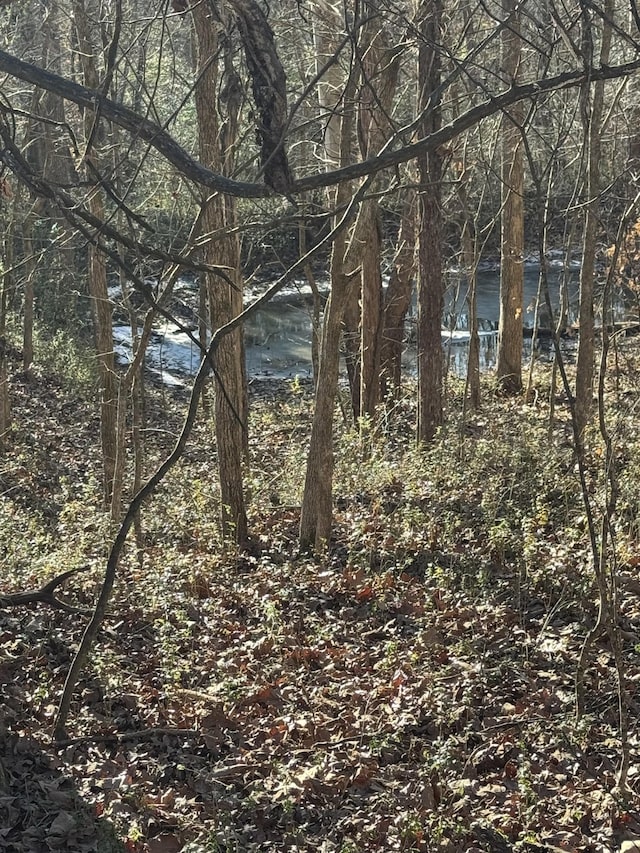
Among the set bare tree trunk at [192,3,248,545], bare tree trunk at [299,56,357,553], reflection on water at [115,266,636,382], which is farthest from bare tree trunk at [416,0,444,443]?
reflection on water at [115,266,636,382]

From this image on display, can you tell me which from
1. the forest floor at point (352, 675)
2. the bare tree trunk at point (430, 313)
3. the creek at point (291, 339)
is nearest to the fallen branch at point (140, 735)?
the forest floor at point (352, 675)

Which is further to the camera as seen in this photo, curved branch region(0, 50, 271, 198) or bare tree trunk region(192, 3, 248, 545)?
bare tree trunk region(192, 3, 248, 545)

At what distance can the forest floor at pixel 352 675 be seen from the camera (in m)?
4.39

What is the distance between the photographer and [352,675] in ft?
19.4

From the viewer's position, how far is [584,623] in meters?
6.12

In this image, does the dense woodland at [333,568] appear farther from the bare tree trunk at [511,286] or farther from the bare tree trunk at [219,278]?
the bare tree trunk at [511,286]

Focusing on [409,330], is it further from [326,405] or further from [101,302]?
[326,405]

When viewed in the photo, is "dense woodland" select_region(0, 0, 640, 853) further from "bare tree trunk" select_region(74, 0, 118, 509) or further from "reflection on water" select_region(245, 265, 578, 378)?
"reflection on water" select_region(245, 265, 578, 378)

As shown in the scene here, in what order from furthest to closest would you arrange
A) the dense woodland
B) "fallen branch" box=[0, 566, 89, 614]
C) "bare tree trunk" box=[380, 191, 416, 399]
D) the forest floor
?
"bare tree trunk" box=[380, 191, 416, 399]
"fallen branch" box=[0, 566, 89, 614]
the forest floor
the dense woodland

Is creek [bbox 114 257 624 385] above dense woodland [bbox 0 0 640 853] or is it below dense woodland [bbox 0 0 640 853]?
above

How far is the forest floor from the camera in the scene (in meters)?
4.39

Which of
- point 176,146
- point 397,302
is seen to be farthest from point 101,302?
point 176,146

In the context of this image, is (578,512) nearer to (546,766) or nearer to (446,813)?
(546,766)

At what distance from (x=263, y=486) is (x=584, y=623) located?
17.5 feet
